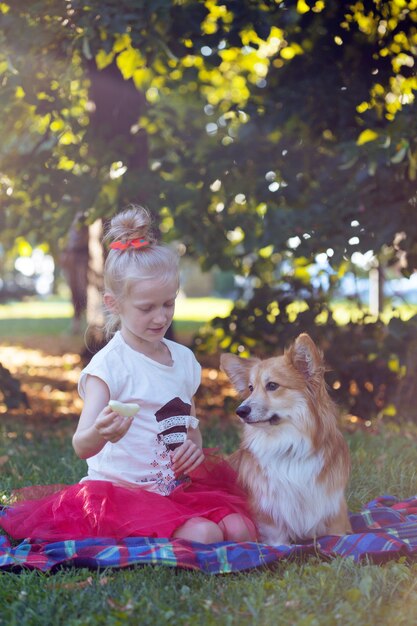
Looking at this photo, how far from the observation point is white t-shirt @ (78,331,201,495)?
3395 mm

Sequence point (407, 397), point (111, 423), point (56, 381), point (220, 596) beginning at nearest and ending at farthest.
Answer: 1. point (220, 596)
2. point (111, 423)
3. point (407, 397)
4. point (56, 381)

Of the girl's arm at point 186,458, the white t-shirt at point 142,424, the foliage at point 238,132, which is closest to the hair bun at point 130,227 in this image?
the white t-shirt at point 142,424

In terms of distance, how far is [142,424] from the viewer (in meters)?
3.43

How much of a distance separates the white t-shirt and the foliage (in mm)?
2278

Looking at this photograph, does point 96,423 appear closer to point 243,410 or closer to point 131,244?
point 243,410

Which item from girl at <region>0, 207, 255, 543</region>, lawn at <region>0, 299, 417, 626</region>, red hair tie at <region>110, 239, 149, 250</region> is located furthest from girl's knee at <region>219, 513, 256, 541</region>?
red hair tie at <region>110, 239, 149, 250</region>

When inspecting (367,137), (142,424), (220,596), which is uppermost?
(367,137)

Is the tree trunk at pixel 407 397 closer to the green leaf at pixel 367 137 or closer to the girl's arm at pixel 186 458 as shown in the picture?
the green leaf at pixel 367 137

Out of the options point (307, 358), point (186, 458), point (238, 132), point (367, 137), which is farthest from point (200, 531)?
point (238, 132)

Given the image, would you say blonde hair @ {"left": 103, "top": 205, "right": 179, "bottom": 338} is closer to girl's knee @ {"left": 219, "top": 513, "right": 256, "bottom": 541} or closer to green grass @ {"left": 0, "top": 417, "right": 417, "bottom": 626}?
girl's knee @ {"left": 219, "top": 513, "right": 256, "bottom": 541}

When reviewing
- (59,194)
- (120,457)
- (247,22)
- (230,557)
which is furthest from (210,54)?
(230,557)

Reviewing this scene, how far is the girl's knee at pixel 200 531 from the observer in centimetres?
325

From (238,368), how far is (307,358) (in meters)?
0.38

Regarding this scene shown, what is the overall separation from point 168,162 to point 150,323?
2.91 m
